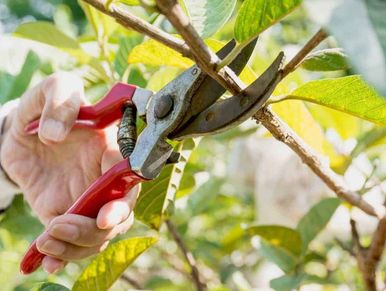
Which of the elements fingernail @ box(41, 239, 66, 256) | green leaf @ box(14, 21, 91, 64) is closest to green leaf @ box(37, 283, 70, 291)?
fingernail @ box(41, 239, 66, 256)


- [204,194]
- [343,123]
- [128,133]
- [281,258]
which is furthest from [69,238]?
[204,194]

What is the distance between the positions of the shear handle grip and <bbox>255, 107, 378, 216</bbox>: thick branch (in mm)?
255

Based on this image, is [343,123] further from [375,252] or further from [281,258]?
[375,252]

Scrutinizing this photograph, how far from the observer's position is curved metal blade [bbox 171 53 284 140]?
653mm

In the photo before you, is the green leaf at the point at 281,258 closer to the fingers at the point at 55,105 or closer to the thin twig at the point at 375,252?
the thin twig at the point at 375,252

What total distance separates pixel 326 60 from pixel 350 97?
0.09 metres

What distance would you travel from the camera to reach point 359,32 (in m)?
0.38

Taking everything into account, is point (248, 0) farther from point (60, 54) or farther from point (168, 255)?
point (168, 255)

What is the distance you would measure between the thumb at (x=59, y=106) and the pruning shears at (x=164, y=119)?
0.29 feet

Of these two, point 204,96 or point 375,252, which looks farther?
point 375,252

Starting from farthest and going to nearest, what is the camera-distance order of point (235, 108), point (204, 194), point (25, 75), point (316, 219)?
point (204, 194)
point (25, 75)
point (316, 219)
point (235, 108)

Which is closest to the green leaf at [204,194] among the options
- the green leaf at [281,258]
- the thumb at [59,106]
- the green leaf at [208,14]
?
the green leaf at [281,258]

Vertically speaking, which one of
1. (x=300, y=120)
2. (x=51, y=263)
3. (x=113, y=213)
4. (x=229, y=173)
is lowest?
(x=229, y=173)

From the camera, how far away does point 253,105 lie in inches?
26.6
